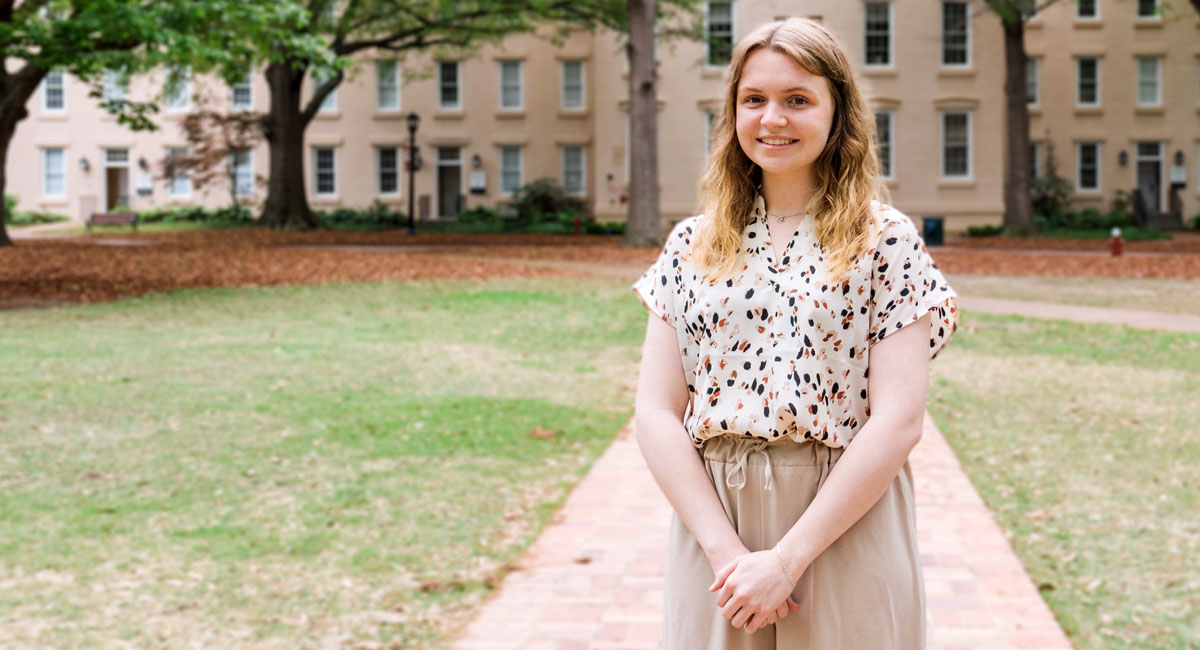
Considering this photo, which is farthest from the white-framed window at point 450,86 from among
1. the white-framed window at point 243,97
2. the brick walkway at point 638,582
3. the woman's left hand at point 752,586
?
the woman's left hand at point 752,586

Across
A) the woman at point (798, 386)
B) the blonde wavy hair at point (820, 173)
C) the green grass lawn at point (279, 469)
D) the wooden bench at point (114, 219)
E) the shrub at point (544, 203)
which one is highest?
the shrub at point (544, 203)

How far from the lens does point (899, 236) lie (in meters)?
2.22

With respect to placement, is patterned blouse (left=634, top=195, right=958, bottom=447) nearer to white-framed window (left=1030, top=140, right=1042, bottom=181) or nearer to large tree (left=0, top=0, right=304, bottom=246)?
large tree (left=0, top=0, right=304, bottom=246)

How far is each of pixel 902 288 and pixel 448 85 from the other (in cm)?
4148

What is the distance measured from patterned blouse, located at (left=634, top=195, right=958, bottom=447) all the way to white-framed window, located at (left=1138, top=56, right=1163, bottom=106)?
4277 centimetres

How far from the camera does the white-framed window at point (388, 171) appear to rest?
42.6 meters

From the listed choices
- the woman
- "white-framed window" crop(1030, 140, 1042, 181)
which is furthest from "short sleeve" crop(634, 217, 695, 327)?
"white-framed window" crop(1030, 140, 1042, 181)

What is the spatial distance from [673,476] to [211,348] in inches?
378

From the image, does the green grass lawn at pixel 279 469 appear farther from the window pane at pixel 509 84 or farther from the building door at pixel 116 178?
the building door at pixel 116 178

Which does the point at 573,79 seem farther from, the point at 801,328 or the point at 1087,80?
the point at 801,328

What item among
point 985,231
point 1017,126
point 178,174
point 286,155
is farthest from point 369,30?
point 985,231

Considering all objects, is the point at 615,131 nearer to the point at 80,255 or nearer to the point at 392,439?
the point at 80,255

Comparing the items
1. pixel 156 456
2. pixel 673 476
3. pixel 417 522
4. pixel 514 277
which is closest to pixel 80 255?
pixel 514 277

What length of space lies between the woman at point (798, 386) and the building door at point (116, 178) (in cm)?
4623
